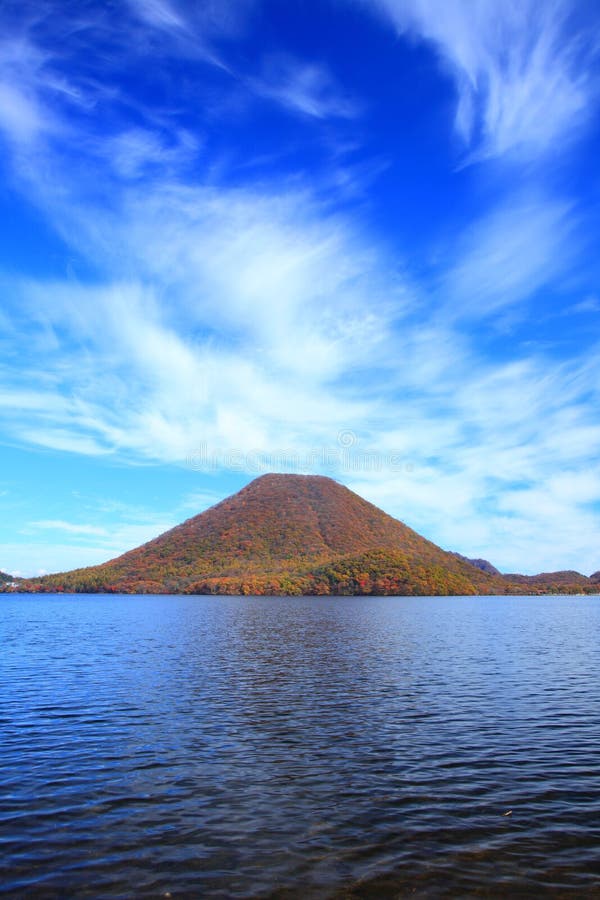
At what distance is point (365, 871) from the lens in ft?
46.9

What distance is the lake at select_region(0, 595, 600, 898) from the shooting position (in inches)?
562

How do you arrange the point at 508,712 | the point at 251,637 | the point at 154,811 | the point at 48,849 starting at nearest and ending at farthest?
the point at 48,849, the point at 154,811, the point at 508,712, the point at 251,637

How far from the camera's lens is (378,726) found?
1136 inches

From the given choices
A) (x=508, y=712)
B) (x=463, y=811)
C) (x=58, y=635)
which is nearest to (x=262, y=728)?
(x=463, y=811)

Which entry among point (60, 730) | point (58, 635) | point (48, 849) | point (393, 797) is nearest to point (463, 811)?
point (393, 797)

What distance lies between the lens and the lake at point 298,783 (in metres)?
14.3

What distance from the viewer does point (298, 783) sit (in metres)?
20.7

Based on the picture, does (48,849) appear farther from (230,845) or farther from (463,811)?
(463,811)

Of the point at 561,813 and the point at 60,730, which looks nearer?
the point at 561,813

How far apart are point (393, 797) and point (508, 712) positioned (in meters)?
15.9

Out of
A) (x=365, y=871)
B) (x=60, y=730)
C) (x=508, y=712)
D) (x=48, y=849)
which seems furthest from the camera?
(x=508, y=712)

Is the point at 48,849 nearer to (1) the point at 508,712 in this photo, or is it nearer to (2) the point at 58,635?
(1) the point at 508,712

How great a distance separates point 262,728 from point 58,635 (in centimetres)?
6323

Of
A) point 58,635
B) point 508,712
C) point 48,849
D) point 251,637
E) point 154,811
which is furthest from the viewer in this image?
point 58,635
